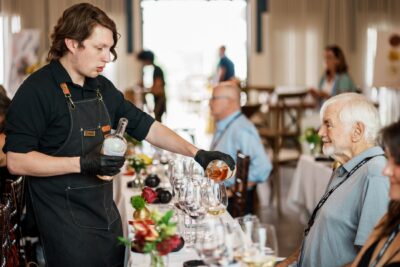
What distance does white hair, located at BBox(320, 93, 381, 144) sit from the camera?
2.79 metres

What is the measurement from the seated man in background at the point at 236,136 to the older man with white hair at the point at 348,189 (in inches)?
84.6

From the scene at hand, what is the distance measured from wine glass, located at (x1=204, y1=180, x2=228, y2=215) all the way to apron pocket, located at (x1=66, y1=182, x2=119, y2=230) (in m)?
0.42

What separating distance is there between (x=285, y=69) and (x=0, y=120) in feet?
36.4

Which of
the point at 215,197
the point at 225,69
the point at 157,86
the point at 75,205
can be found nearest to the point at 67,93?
the point at 75,205

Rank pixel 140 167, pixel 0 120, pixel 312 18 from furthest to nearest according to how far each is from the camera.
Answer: pixel 312 18
pixel 140 167
pixel 0 120

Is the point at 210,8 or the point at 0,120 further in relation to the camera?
the point at 210,8

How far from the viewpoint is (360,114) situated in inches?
110

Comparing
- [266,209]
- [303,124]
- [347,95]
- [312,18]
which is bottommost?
[266,209]

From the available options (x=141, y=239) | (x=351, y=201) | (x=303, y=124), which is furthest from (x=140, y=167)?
(x=303, y=124)

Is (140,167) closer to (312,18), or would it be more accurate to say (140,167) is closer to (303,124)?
(303,124)

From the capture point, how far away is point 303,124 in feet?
28.7

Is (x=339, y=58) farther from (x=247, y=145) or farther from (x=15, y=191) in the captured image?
(x=15, y=191)

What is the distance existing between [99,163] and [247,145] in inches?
101

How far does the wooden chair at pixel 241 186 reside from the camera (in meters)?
4.30
